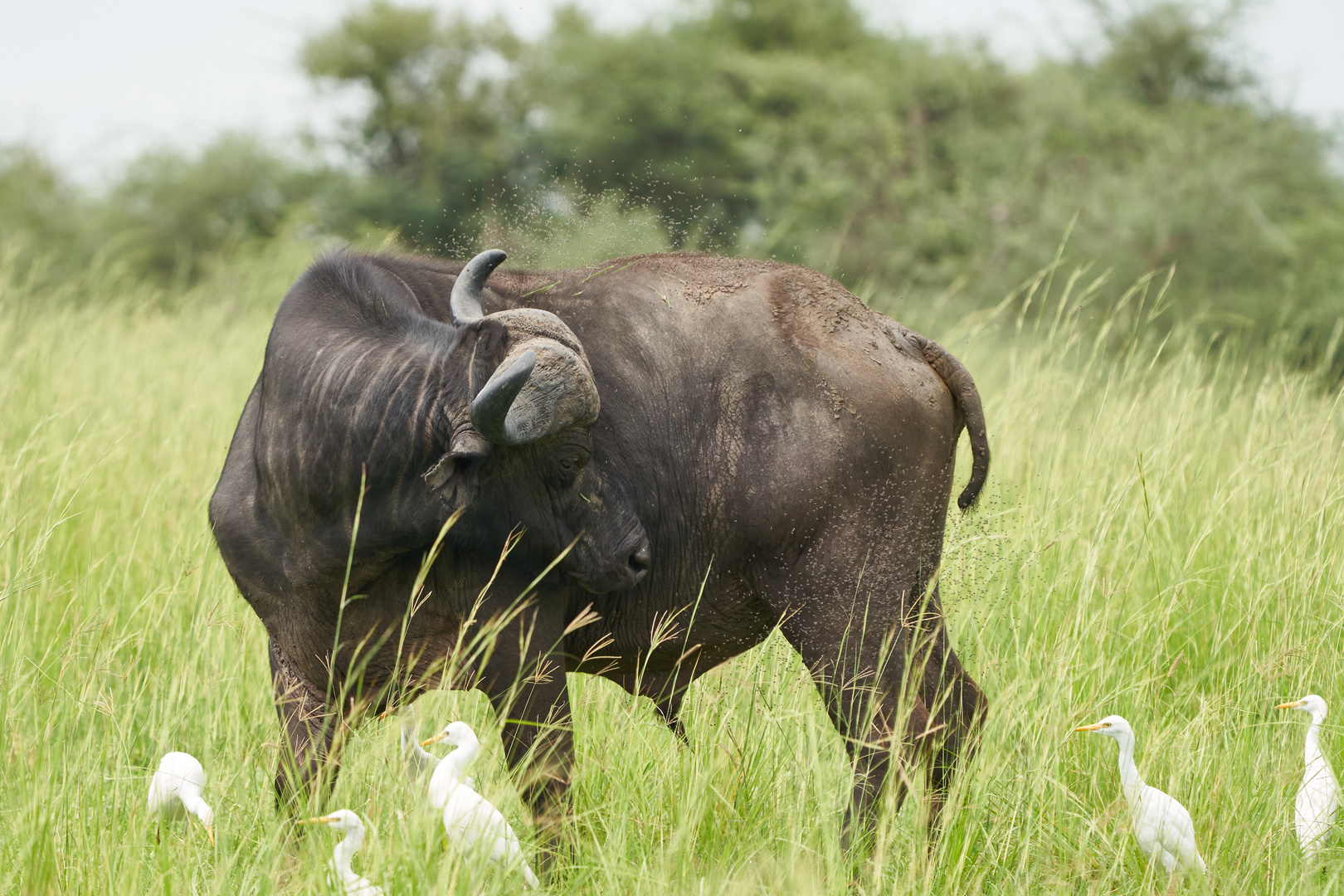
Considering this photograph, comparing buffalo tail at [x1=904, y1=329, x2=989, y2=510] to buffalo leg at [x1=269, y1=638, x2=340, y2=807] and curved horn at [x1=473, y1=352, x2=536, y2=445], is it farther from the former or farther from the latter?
buffalo leg at [x1=269, y1=638, x2=340, y2=807]

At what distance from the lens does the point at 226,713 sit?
12.1 feet

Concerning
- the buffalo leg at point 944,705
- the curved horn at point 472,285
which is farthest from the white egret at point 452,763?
the buffalo leg at point 944,705

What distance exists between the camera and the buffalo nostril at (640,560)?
294 cm

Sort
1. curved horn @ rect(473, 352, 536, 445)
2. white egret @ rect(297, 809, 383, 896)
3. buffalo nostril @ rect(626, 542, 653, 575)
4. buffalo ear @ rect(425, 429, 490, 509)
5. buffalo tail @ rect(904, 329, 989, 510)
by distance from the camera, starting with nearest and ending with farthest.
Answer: white egret @ rect(297, 809, 383, 896), curved horn @ rect(473, 352, 536, 445), buffalo ear @ rect(425, 429, 490, 509), buffalo nostril @ rect(626, 542, 653, 575), buffalo tail @ rect(904, 329, 989, 510)

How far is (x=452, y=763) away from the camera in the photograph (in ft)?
9.13

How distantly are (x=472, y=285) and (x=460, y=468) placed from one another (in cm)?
48

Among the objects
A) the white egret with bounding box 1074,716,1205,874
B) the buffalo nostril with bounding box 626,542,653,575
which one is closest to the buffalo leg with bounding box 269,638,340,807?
the buffalo nostril with bounding box 626,542,653,575

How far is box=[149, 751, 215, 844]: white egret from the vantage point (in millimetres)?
2783

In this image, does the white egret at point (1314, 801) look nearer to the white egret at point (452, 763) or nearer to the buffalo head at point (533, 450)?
the buffalo head at point (533, 450)

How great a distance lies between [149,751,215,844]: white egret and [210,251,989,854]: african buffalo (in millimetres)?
227

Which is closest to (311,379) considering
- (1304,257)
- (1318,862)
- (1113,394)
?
(1318,862)

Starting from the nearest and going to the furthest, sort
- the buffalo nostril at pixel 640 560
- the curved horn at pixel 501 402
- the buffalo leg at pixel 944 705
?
the curved horn at pixel 501 402
the buffalo nostril at pixel 640 560
the buffalo leg at pixel 944 705

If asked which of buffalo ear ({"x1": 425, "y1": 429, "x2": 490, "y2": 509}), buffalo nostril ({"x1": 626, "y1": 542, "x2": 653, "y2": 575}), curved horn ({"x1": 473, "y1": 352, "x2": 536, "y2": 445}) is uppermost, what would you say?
curved horn ({"x1": 473, "y1": 352, "x2": 536, "y2": 445})

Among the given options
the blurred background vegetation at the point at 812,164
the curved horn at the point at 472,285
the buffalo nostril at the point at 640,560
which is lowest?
the blurred background vegetation at the point at 812,164
